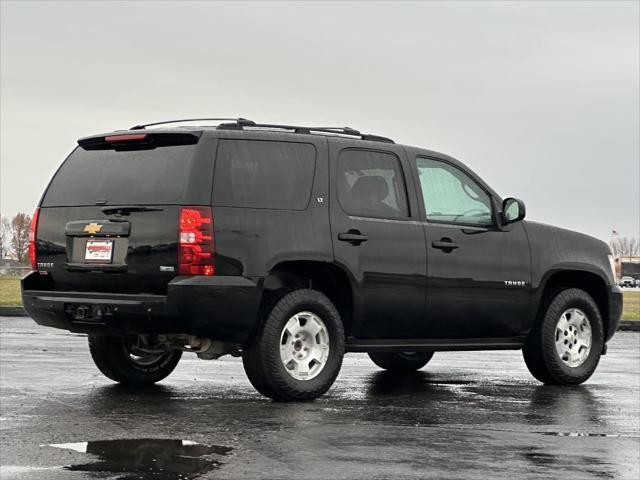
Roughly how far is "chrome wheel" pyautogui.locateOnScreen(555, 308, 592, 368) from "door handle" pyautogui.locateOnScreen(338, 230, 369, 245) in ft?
8.34

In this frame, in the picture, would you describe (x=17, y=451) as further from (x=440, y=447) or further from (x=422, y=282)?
(x=422, y=282)

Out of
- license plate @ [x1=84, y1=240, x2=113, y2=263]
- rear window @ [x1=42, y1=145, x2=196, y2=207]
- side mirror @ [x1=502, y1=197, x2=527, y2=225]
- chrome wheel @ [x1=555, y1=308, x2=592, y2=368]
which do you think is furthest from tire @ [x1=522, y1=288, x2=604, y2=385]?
license plate @ [x1=84, y1=240, x2=113, y2=263]

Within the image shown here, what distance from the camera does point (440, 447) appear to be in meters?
7.21

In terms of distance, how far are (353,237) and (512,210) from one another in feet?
6.14

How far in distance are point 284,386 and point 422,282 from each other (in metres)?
1.67

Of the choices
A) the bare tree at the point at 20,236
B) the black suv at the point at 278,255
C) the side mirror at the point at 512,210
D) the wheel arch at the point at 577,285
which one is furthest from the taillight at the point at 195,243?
the bare tree at the point at 20,236

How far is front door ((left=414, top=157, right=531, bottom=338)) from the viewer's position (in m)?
10.6

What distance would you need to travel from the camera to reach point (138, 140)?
31.6 feet

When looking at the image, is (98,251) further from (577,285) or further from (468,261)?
(577,285)

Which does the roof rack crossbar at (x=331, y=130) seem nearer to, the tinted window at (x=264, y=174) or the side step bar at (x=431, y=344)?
the tinted window at (x=264, y=174)

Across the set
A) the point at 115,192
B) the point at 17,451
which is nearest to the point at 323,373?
the point at 115,192

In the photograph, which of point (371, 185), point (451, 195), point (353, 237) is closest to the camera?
point (353, 237)

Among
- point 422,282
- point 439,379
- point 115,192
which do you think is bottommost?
point 439,379

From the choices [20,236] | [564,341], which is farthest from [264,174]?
[20,236]
